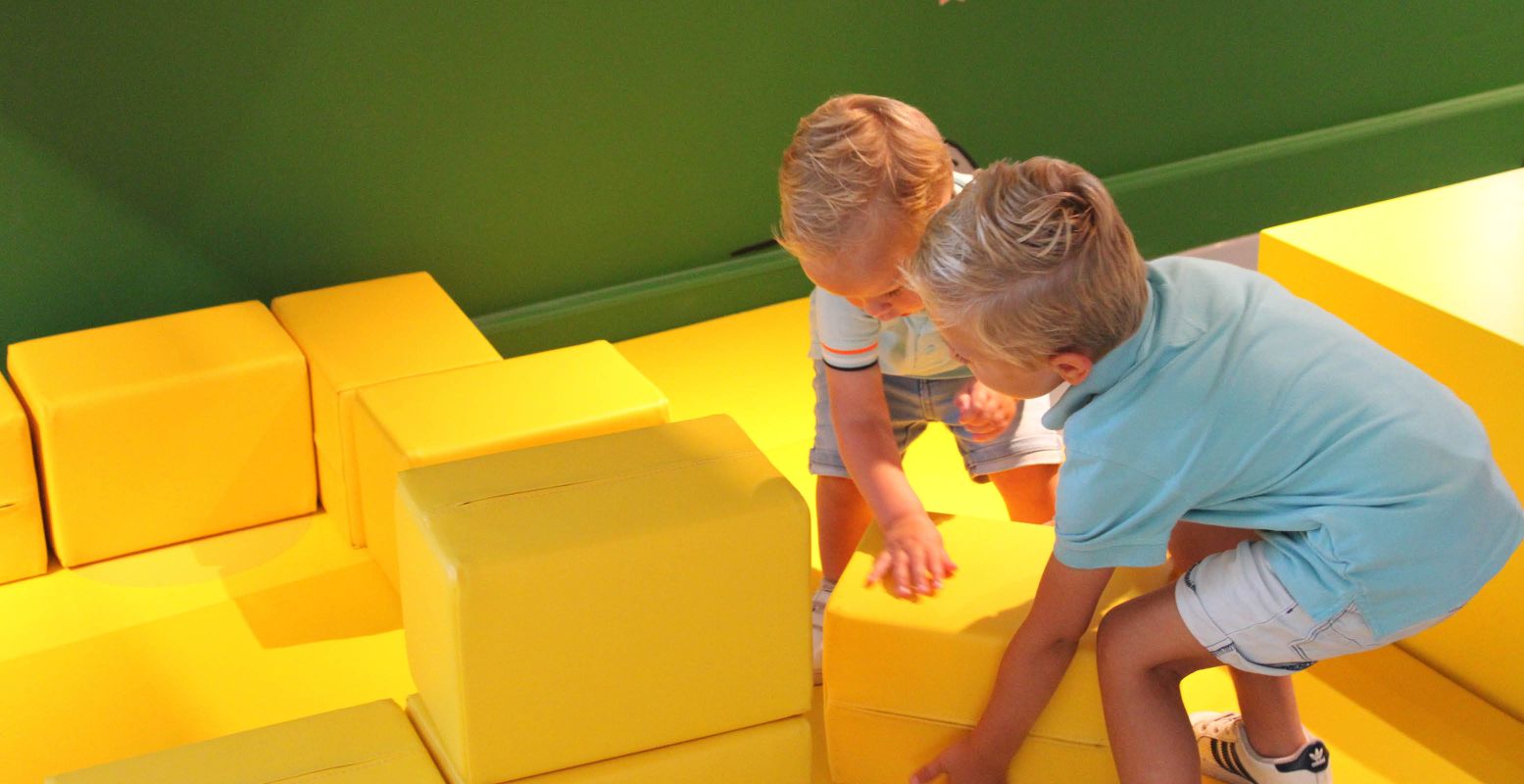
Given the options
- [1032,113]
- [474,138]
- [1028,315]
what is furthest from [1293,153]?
[1028,315]

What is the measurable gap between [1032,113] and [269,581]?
224 cm

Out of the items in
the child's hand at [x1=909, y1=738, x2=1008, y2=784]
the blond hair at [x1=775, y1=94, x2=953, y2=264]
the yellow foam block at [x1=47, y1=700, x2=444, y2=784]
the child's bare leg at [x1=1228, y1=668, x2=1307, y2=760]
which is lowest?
the child's hand at [x1=909, y1=738, x2=1008, y2=784]

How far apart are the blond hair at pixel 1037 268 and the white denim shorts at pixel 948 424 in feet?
2.37

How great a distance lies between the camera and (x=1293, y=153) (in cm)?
421

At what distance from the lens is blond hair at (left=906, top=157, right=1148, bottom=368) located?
1.56 meters

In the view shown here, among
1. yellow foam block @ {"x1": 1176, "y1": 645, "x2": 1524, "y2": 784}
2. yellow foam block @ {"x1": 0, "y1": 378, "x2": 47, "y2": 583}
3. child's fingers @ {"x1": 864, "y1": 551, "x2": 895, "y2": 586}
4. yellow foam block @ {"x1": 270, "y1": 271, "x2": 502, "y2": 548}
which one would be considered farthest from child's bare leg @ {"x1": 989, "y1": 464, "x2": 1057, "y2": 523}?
yellow foam block @ {"x1": 0, "y1": 378, "x2": 47, "y2": 583}

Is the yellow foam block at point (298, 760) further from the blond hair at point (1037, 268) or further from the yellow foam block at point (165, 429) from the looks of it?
the yellow foam block at point (165, 429)

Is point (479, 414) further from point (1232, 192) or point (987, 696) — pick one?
point (1232, 192)

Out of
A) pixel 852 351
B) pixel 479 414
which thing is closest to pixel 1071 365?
pixel 852 351

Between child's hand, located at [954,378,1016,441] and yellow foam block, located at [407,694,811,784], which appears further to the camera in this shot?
child's hand, located at [954,378,1016,441]

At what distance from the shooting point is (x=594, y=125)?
131 inches

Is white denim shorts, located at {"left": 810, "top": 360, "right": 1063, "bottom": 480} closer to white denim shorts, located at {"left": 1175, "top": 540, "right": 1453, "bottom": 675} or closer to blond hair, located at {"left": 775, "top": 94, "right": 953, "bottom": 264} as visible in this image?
blond hair, located at {"left": 775, "top": 94, "right": 953, "bottom": 264}

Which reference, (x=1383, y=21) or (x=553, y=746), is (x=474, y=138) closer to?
(x=553, y=746)

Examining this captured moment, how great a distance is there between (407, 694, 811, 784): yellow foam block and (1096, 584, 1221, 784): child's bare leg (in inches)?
14.4
